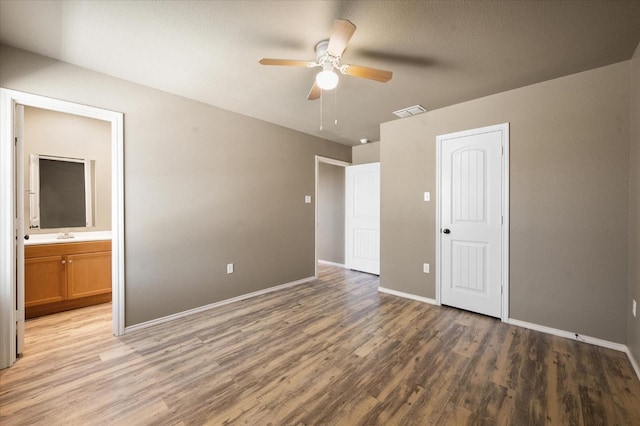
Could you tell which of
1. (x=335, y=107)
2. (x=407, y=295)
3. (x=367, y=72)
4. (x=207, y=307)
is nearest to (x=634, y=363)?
(x=407, y=295)

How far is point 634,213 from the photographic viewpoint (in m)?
2.13

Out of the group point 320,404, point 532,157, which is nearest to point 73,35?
point 320,404

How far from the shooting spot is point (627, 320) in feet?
7.43

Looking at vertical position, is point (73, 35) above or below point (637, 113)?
above

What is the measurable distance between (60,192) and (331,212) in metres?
4.23

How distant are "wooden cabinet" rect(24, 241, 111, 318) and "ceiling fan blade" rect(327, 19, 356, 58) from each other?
351cm

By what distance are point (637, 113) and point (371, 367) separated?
2805 mm

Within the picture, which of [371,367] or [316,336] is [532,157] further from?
[316,336]

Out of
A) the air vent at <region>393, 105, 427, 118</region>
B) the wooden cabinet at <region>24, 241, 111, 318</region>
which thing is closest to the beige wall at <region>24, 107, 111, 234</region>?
the wooden cabinet at <region>24, 241, 111, 318</region>

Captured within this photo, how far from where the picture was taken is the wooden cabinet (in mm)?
2916

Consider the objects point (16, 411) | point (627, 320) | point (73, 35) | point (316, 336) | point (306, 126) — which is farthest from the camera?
point (306, 126)

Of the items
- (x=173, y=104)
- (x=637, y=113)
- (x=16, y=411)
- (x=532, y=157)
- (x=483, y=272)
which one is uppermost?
(x=173, y=104)

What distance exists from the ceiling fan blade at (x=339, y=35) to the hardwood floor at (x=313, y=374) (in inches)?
89.4

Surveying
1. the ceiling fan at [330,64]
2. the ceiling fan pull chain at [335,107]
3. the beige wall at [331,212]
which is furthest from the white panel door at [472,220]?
the beige wall at [331,212]
